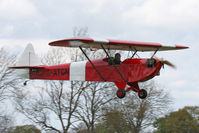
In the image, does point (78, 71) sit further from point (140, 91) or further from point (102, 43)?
point (140, 91)

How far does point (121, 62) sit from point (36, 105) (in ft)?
61.8

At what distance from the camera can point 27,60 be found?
21.8 metres

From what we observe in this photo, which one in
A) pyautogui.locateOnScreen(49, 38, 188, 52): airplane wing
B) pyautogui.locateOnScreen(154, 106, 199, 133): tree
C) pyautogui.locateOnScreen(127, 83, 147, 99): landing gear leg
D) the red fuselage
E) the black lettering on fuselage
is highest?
pyautogui.locateOnScreen(49, 38, 188, 52): airplane wing

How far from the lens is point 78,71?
17.5 metres

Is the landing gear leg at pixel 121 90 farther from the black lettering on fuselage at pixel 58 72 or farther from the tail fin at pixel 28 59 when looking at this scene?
the tail fin at pixel 28 59

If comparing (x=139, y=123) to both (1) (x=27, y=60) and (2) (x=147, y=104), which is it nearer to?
(2) (x=147, y=104)

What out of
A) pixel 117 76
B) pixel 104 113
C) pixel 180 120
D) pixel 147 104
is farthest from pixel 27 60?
pixel 180 120

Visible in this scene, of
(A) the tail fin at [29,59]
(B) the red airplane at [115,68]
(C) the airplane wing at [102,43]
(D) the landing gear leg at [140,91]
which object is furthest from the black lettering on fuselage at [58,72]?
(D) the landing gear leg at [140,91]

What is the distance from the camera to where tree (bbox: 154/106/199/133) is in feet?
159

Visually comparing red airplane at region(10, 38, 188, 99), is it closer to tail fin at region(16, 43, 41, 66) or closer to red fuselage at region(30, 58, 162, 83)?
red fuselage at region(30, 58, 162, 83)

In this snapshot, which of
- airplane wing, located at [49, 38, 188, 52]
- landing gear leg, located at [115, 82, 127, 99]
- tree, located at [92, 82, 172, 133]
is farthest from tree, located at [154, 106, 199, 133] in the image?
landing gear leg, located at [115, 82, 127, 99]

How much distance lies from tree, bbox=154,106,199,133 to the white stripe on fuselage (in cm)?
2975

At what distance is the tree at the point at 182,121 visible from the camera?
4860 centimetres

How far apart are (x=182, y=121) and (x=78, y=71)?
132 ft
